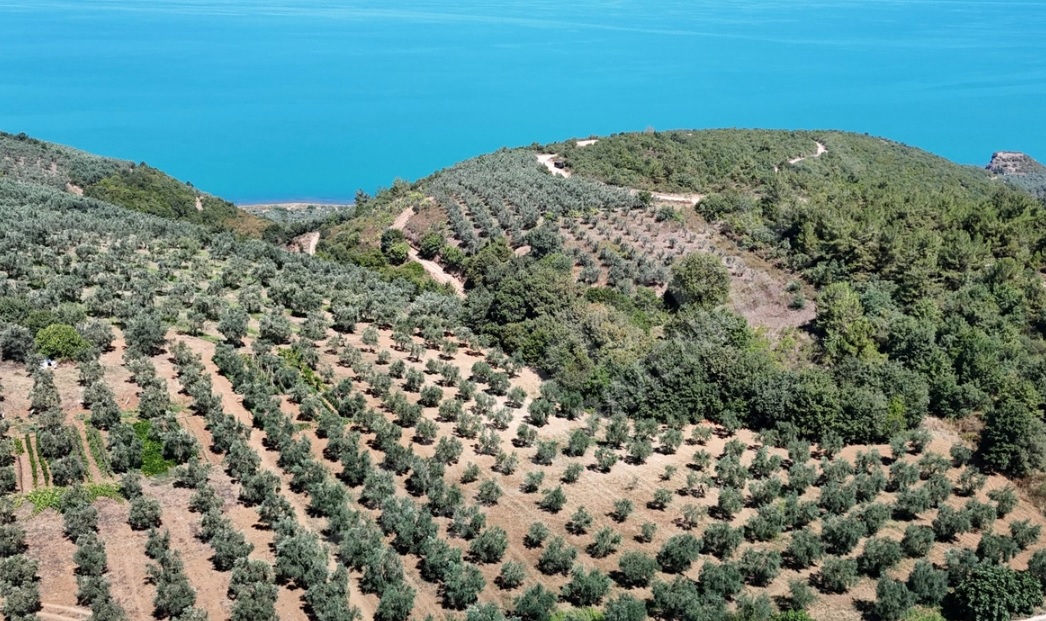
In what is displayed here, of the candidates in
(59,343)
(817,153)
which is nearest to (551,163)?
(817,153)

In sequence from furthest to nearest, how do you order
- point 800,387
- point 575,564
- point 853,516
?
point 800,387
point 853,516
point 575,564

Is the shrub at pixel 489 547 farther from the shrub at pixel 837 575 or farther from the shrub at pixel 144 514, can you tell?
the shrub at pixel 144 514

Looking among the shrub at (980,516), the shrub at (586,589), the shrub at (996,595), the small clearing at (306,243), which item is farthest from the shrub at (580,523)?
the small clearing at (306,243)

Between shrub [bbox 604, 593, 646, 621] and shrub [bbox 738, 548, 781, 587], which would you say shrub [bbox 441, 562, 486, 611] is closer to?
shrub [bbox 604, 593, 646, 621]

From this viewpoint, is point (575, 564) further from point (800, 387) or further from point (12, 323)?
point (12, 323)

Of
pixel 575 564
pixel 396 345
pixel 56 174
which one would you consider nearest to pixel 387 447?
pixel 575 564
